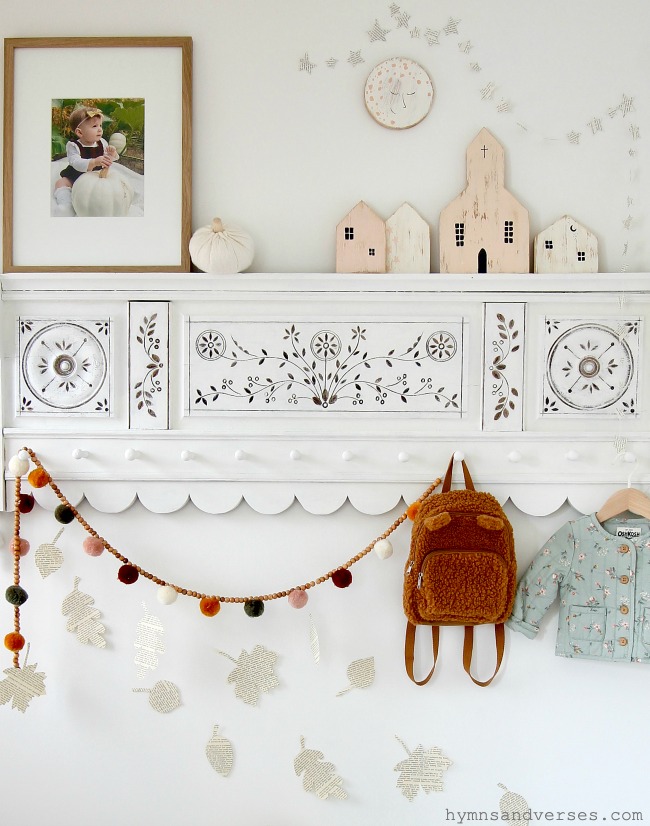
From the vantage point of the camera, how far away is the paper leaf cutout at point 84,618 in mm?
1495

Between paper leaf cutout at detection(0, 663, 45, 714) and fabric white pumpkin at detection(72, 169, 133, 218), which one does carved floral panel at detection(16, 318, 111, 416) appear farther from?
paper leaf cutout at detection(0, 663, 45, 714)

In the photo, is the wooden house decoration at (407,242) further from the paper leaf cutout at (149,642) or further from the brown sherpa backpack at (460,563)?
the paper leaf cutout at (149,642)

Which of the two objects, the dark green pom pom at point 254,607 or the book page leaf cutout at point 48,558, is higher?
the book page leaf cutout at point 48,558

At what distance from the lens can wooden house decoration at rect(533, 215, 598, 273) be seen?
1437 mm

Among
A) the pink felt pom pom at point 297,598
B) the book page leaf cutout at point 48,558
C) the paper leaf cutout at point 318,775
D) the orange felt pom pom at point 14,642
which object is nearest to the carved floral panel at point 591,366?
the pink felt pom pom at point 297,598

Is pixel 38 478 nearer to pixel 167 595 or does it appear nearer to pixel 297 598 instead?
pixel 167 595

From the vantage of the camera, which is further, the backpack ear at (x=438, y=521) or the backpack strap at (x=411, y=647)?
the backpack strap at (x=411, y=647)

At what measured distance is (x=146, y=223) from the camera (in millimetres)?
1454

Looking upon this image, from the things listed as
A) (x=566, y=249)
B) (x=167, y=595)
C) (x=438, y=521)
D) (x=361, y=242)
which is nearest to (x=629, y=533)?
(x=438, y=521)

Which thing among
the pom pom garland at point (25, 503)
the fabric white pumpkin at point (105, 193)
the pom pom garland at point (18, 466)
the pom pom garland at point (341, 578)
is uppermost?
the fabric white pumpkin at point (105, 193)

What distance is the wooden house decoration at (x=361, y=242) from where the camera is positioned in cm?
144

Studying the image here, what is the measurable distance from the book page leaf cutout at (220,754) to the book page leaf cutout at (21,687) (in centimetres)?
41

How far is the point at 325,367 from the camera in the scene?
4.75ft

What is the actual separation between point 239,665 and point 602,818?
2.94ft
